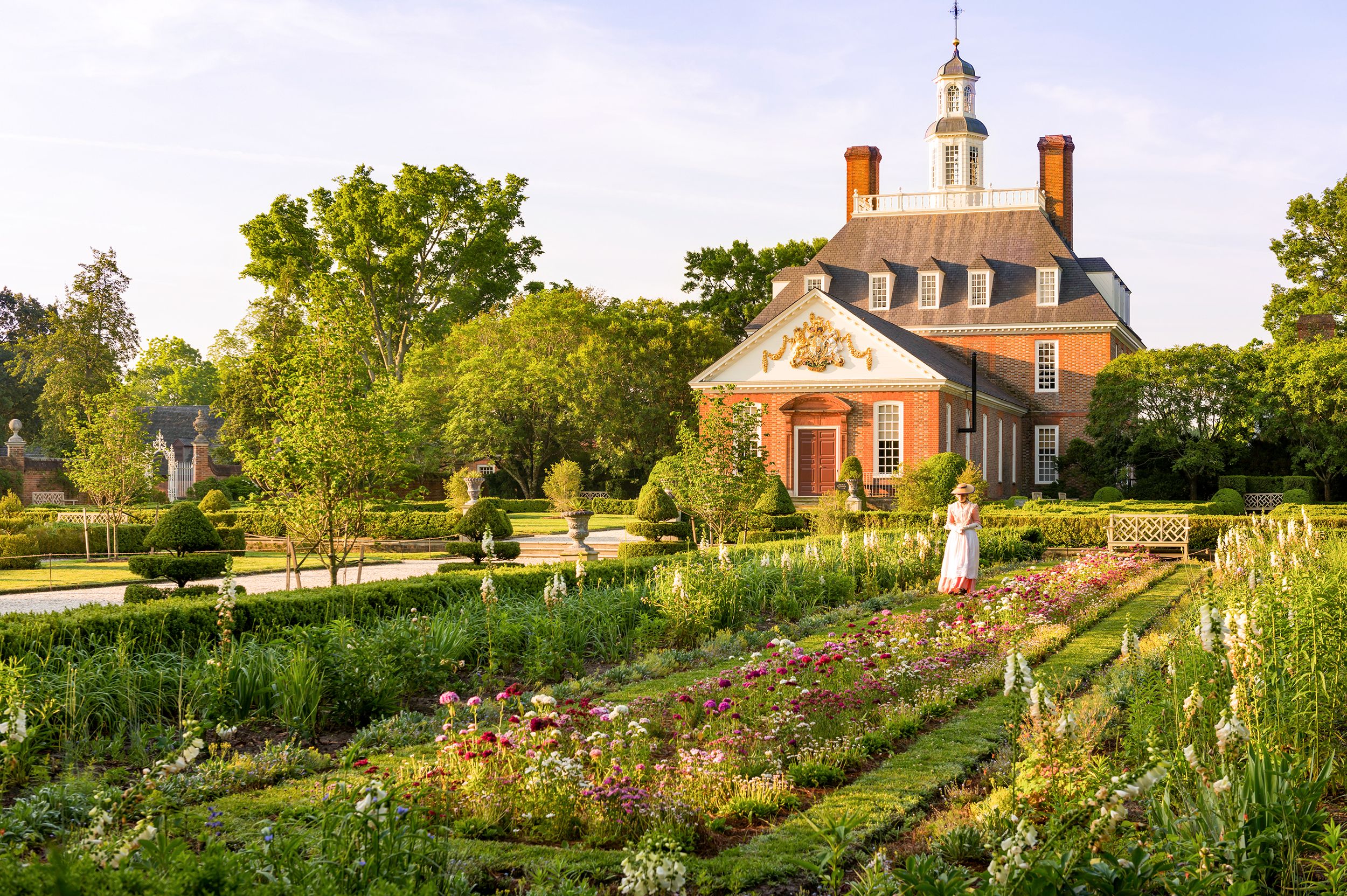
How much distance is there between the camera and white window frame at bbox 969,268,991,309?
40.3 metres

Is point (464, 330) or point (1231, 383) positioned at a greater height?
point (464, 330)

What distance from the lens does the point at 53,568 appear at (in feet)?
67.2

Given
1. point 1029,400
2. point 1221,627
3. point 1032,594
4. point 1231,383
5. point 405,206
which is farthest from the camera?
point 405,206

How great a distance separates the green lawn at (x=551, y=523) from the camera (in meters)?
28.8

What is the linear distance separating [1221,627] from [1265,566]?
700 centimetres

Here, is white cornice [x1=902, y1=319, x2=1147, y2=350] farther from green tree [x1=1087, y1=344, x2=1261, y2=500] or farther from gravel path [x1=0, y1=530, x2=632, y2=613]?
gravel path [x1=0, y1=530, x2=632, y2=613]

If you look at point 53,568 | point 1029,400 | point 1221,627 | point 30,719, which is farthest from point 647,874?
point 1029,400

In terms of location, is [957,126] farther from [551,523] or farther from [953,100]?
[551,523]

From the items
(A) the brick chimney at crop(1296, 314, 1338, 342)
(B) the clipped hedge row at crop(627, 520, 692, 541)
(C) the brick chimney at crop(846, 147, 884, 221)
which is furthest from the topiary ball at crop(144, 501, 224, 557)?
(A) the brick chimney at crop(1296, 314, 1338, 342)

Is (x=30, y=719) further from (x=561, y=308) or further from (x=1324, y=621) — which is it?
(x=561, y=308)

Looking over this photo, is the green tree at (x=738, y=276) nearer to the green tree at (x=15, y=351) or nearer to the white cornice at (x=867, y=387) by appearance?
the white cornice at (x=867, y=387)

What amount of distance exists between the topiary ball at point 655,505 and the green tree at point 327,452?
40.8 ft

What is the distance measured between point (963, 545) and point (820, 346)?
20.1 m

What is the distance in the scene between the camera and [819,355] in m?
33.6
